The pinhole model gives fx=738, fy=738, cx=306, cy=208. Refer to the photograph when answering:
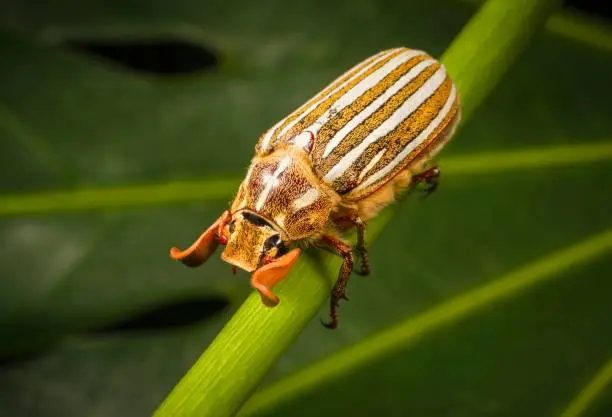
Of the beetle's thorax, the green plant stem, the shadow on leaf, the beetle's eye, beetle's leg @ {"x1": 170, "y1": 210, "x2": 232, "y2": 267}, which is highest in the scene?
the green plant stem

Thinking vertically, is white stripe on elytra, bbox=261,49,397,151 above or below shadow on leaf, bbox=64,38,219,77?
above

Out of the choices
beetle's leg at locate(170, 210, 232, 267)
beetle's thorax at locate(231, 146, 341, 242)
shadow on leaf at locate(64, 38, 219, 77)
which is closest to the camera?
beetle's leg at locate(170, 210, 232, 267)

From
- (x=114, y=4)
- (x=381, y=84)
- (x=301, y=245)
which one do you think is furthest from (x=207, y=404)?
(x=114, y=4)

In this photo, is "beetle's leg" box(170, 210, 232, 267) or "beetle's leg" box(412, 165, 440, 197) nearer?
"beetle's leg" box(170, 210, 232, 267)

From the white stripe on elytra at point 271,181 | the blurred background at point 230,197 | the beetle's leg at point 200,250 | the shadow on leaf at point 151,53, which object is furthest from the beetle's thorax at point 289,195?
the shadow on leaf at point 151,53

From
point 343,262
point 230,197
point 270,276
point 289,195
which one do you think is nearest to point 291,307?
point 270,276

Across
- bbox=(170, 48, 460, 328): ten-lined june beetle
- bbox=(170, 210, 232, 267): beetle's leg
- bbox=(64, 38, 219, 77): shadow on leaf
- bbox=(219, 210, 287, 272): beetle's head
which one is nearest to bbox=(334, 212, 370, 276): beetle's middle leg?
bbox=(170, 48, 460, 328): ten-lined june beetle

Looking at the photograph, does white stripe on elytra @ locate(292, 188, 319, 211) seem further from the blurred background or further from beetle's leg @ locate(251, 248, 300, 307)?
the blurred background

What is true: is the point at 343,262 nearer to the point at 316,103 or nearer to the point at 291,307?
the point at 291,307

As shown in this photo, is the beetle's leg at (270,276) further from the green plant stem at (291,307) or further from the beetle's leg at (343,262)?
the beetle's leg at (343,262)
